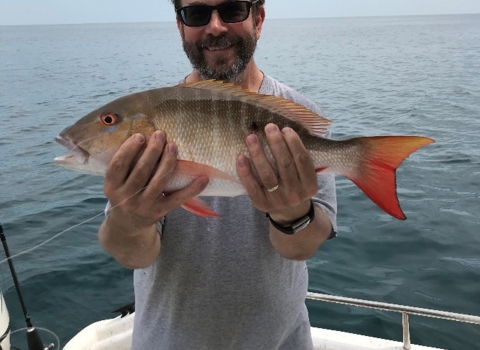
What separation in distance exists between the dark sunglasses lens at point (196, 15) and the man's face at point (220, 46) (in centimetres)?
2

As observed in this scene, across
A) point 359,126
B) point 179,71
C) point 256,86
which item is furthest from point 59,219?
point 179,71

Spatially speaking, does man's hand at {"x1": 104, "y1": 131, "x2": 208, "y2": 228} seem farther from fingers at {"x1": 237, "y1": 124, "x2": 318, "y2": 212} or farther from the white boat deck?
the white boat deck

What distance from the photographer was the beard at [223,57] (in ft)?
7.57

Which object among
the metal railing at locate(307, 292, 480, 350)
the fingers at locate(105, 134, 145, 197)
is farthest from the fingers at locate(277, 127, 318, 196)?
the metal railing at locate(307, 292, 480, 350)

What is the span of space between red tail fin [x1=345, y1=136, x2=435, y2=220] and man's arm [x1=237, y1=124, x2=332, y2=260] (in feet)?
0.69

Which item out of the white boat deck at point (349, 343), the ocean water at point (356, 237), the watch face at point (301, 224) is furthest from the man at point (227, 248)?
the white boat deck at point (349, 343)

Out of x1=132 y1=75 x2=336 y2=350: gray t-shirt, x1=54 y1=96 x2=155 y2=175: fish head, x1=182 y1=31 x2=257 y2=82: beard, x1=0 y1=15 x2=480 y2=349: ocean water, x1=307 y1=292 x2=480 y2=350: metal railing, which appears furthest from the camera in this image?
x1=0 y1=15 x2=480 y2=349: ocean water

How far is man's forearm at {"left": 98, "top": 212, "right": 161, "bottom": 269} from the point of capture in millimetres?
2016

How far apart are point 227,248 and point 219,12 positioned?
3.67 ft

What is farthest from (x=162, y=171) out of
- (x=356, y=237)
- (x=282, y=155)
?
(x=356, y=237)

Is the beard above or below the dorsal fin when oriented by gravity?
above

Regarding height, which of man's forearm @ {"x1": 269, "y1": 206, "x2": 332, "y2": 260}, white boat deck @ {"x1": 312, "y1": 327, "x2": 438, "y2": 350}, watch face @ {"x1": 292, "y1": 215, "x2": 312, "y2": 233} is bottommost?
white boat deck @ {"x1": 312, "y1": 327, "x2": 438, "y2": 350}

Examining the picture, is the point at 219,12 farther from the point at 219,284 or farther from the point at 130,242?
the point at 219,284

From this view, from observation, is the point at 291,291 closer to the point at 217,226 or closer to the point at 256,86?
the point at 217,226
